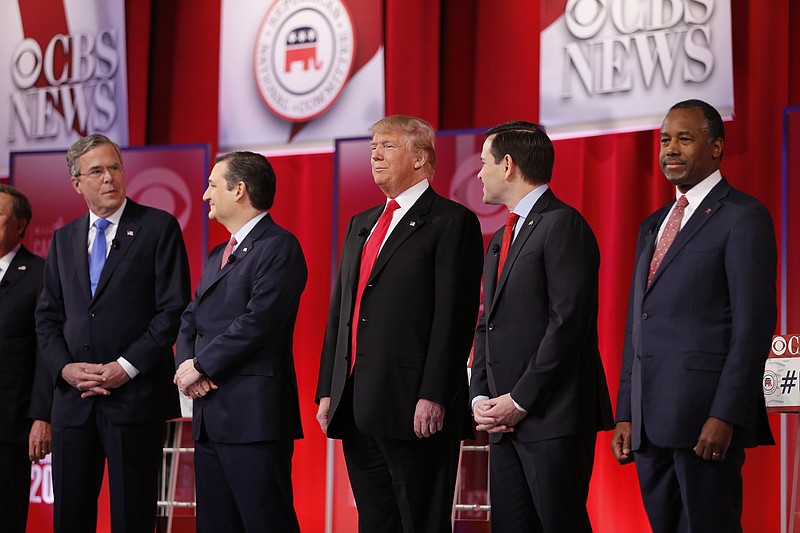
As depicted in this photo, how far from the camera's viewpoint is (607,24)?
4656mm

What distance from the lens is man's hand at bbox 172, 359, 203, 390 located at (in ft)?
11.0

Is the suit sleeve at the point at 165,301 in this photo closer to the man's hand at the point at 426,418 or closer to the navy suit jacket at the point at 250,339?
the navy suit jacket at the point at 250,339

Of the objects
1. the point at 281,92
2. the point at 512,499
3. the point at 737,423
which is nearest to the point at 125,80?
the point at 281,92

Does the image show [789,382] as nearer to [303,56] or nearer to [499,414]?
[499,414]

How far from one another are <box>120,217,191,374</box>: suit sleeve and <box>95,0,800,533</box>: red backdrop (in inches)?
64.5

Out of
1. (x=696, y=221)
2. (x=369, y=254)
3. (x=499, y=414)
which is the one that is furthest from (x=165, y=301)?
(x=696, y=221)

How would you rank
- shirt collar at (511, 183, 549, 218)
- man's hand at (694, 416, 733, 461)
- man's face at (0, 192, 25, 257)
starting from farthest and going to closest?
man's face at (0, 192, 25, 257) < shirt collar at (511, 183, 549, 218) < man's hand at (694, 416, 733, 461)

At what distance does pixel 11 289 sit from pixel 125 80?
1.89 metres

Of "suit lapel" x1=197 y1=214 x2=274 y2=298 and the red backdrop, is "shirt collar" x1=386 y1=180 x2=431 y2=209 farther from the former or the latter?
the red backdrop

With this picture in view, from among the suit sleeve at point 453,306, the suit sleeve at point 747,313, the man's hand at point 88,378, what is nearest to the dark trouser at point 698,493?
the suit sleeve at point 747,313

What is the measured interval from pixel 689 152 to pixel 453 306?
83 cm

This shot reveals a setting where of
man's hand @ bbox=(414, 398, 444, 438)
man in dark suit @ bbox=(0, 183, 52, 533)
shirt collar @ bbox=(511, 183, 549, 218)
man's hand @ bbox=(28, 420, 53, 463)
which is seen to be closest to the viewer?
man's hand @ bbox=(414, 398, 444, 438)

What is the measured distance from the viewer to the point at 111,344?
144 inches

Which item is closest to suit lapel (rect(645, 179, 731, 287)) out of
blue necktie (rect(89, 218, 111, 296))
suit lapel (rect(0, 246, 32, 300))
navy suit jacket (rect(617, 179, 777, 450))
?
navy suit jacket (rect(617, 179, 777, 450))
